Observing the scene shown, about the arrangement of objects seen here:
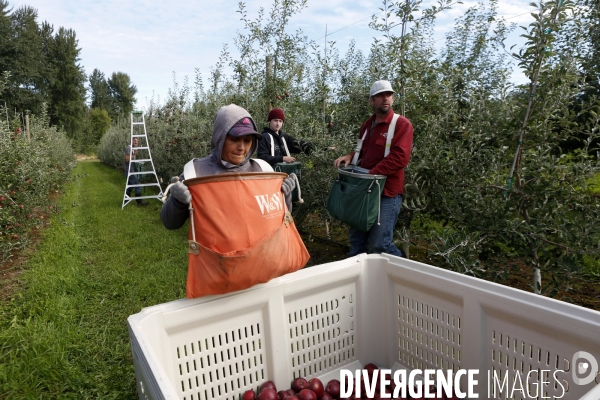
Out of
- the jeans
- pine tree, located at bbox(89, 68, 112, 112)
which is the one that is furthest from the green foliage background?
pine tree, located at bbox(89, 68, 112, 112)

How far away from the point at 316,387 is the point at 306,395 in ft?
0.38

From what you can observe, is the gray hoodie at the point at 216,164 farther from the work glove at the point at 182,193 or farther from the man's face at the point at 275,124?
the man's face at the point at 275,124

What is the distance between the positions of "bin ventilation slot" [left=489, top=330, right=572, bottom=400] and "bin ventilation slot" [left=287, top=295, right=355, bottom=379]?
29.1 inches

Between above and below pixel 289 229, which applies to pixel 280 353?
below

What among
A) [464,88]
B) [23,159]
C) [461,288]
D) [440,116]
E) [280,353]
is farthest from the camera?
[23,159]

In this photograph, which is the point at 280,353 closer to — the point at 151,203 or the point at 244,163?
the point at 244,163

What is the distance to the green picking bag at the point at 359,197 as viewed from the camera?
3164mm

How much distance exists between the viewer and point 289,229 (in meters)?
1.91

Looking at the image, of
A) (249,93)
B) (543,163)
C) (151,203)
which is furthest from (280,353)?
(151,203)

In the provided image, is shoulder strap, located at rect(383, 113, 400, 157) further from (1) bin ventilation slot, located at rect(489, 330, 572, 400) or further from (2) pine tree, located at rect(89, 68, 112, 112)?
(2) pine tree, located at rect(89, 68, 112, 112)

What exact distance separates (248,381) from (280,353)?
19 centimetres

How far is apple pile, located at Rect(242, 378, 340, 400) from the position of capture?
1940 mm

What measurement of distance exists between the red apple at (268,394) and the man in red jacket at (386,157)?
1690 mm

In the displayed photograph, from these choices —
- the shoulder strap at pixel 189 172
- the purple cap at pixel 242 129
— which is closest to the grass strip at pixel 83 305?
the shoulder strap at pixel 189 172
